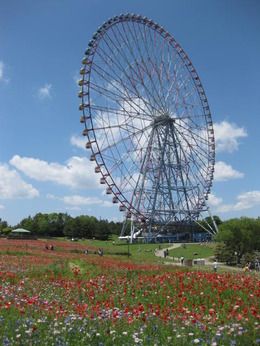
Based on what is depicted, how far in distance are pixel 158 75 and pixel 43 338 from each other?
48187mm

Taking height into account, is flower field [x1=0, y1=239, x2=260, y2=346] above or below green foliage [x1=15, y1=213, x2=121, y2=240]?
below

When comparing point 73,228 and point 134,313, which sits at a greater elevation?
A: point 73,228

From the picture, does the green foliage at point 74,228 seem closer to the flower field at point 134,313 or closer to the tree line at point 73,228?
the tree line at point 73,228

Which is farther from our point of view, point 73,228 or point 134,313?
point 73,228

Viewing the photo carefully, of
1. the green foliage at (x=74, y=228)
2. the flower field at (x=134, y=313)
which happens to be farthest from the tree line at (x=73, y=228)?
the flower field at (x=134, y=313)

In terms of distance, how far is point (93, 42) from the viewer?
152 feet

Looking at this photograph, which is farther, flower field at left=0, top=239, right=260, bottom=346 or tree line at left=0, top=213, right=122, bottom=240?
tree line at left=0, top=213, right=122, bottom=240

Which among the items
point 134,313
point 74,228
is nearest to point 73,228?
point 74,228

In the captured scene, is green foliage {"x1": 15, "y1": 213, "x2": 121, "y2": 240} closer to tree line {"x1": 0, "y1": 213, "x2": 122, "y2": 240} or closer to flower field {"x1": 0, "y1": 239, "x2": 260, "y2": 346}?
tree line {"x1": 0, "y1": 213, "x2": 122, "y2": 240}

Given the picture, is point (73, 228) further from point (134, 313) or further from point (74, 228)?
point (134, 313)

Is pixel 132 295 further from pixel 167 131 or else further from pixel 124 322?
pixel 167 131

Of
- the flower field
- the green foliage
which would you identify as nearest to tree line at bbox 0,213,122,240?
the green foliage

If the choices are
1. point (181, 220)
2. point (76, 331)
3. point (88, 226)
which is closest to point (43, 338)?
point (76, 331)

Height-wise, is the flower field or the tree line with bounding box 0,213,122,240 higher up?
the tree line with bounding box 0,213,122,240
